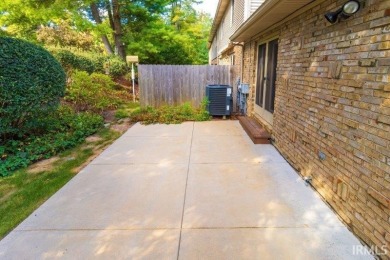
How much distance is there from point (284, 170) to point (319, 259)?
6.63ft

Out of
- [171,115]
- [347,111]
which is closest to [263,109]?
[171,115]

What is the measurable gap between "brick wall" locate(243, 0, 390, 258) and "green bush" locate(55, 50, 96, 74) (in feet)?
29.5

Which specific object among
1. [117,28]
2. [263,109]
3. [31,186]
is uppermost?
[117,28]

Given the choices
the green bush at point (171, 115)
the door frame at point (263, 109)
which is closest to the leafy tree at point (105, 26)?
the green bush at point (171, 115)

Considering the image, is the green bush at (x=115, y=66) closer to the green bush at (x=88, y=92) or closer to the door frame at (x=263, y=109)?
the green bush at (x=88, y=92)

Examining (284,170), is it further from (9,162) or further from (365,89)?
(9,162)

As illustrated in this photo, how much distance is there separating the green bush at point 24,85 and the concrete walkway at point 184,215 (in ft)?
6.21

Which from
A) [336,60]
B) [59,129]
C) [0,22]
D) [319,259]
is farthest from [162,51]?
[319,259]

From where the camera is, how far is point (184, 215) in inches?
116

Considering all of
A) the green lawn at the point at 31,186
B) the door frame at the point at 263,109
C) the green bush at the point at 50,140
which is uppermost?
the door frame at the point at 263,109

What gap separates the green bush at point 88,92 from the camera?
8234 mm

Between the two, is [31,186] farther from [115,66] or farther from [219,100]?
[115,66]

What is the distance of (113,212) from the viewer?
3.03 m

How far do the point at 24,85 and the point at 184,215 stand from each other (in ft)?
13.5
